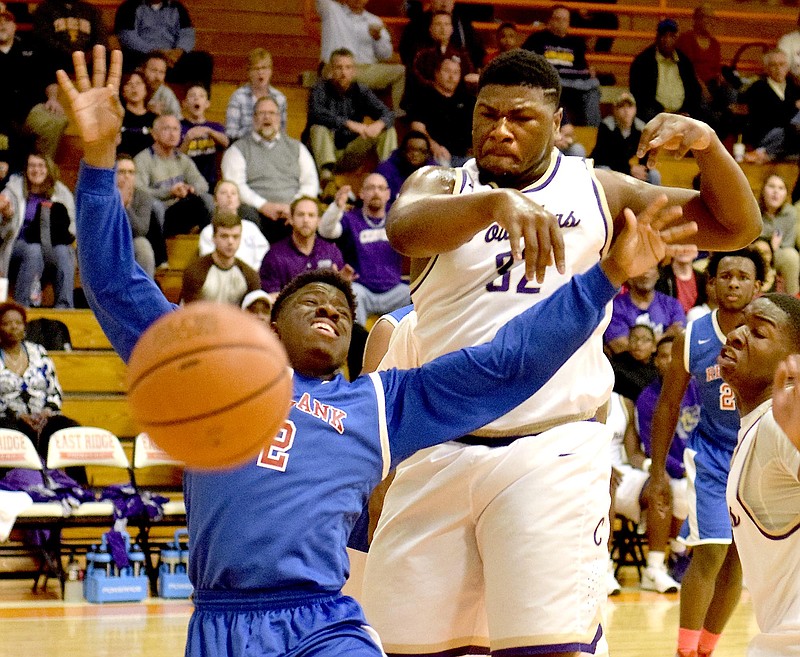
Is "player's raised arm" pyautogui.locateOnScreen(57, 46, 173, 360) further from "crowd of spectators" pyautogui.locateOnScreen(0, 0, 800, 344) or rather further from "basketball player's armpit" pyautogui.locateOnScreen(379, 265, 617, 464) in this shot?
"crowd of spectators" pyautogui.locateOnScreen(0, 0, 800, 344)

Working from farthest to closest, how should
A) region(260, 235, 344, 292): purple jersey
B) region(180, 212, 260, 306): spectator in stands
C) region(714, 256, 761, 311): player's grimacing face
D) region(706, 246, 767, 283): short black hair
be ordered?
region(260, 235, 344, 292): purple jersey < region(180, 212, 260, 306): spectator in stands < region(706, 246, 767, 283): short black hair < region(714, 256, 761, 311): player's grimacing face

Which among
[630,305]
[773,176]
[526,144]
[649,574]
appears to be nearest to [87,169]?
[526,144]

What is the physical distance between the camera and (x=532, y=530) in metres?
3.65

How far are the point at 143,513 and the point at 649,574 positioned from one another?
4.04 m

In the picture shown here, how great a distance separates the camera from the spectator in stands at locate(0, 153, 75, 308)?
1125 centimetres

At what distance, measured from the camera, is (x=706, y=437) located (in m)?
7.00

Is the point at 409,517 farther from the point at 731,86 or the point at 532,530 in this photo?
the point at 731,86

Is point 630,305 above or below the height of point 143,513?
above

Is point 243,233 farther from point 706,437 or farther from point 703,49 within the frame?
point 703,49

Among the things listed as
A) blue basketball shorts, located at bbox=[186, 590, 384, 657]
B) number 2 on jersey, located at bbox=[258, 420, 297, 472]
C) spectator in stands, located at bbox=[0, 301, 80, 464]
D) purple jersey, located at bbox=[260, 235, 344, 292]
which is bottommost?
spectator in stands, located at bbox=[0, 301, 80, 464]

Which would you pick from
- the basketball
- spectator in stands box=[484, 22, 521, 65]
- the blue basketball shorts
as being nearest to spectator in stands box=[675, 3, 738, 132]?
spectator in stands box=[484, 22, 521, 65]

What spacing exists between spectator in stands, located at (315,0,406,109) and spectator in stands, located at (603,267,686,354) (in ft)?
14.0

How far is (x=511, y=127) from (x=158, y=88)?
986 cm

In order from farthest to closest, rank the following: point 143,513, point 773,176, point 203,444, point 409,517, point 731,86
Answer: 1. point 731,86
2. point 773,176
3. point 143,513
4. point 409,517
5. point 203,444
